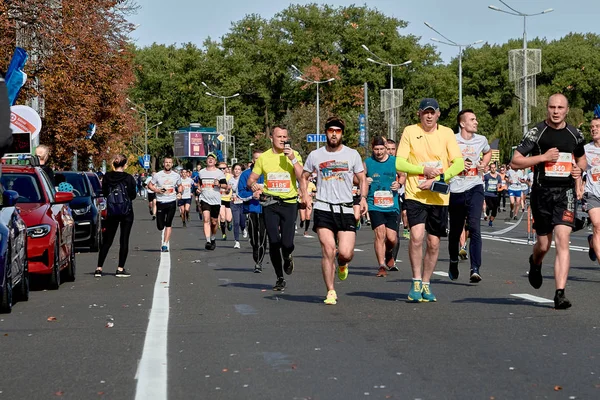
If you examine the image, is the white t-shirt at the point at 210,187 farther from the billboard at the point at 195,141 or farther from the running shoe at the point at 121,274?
the billboard at the point at 195,141

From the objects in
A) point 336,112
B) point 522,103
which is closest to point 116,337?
point 522,103

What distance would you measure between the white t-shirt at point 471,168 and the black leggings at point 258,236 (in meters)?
3.09

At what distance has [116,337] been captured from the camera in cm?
923

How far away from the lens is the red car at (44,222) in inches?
530

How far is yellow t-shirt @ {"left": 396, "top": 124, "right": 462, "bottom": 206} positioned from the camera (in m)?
11.6

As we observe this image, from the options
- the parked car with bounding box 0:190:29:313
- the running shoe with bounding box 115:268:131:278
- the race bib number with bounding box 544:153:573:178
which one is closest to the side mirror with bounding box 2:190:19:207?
the parked car with bounding box 0:190:29:313

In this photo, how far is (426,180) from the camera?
37.8 ft

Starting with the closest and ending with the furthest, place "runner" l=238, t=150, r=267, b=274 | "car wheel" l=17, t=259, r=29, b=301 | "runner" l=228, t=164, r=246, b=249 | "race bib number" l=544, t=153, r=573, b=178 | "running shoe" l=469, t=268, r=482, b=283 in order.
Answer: "race bib number" l=544, t=153, r=573, b=178 < "car wheel" l=17, t=259, r=29, b=301 < "running shoe" l=469, t=268, r=482, b=283 < "runner" l=238, t=150, r=267, b=274 < "runner" l=228, t=164, r=246, b=249

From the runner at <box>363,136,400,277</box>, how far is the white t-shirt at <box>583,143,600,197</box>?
2572 millimetres

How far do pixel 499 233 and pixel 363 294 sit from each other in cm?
1675

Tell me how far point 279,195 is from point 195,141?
297 ft

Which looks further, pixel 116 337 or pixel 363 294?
pixel 363 294

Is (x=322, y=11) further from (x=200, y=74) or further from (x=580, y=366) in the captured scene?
(x=580, y=366)

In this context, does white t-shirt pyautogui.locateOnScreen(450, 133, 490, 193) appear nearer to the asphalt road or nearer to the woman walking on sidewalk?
the asphalt road
